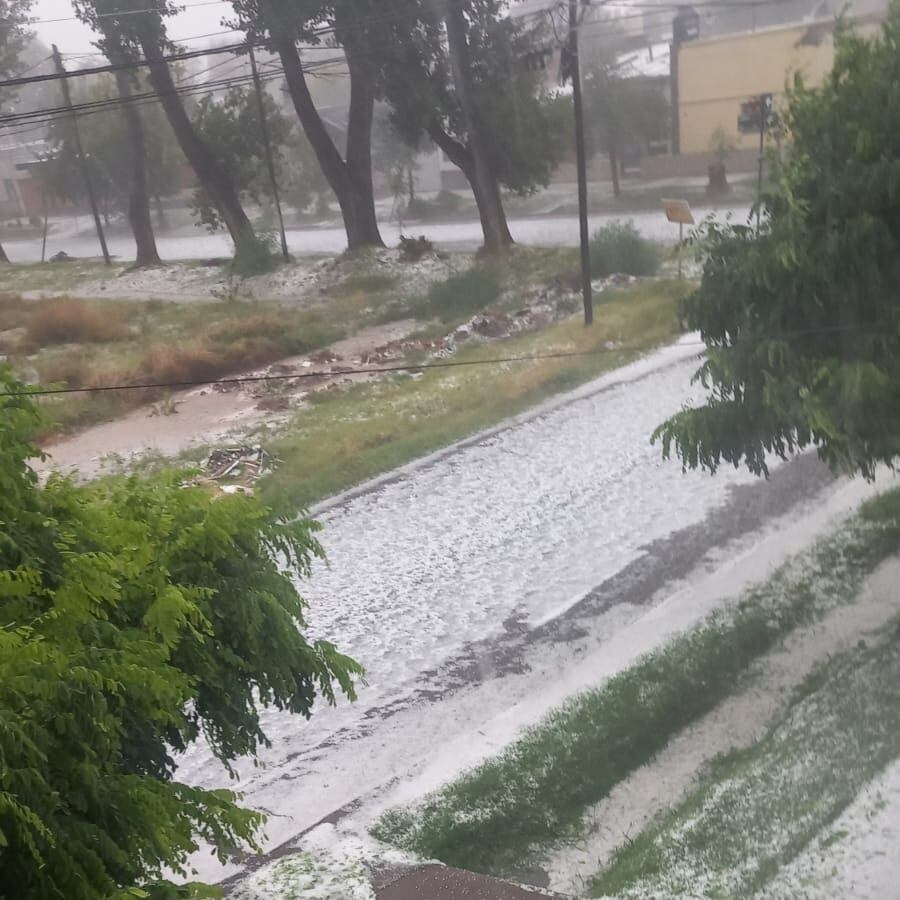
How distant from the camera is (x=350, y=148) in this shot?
888cm

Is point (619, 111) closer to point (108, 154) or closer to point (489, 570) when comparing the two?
point (108, 154)

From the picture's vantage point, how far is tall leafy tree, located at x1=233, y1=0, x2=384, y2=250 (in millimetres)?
8102

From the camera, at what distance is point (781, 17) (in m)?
9.70

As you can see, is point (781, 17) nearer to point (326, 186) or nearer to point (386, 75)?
point (386, 75)

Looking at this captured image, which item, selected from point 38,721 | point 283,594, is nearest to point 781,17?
point 283,594

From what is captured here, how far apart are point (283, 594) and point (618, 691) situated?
300 cm

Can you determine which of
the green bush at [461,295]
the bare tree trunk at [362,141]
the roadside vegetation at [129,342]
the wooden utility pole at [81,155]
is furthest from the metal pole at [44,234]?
the green bush at [461,295]

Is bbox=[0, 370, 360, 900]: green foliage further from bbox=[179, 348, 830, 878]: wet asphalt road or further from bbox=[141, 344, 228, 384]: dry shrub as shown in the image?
bbox=[141, 344, 228, 384]: dry shrub

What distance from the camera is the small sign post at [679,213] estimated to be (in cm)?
994

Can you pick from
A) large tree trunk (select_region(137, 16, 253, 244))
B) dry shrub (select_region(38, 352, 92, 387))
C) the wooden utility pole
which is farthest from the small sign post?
dry shrub (select_region(38, 352, 92, 387))

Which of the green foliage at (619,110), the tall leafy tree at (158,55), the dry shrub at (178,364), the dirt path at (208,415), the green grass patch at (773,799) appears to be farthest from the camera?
the green foliage at (619,110)

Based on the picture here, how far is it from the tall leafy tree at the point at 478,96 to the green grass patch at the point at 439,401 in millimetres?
1401

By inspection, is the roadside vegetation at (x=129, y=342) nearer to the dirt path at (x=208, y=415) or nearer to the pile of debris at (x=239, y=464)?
the dirt path at (x=208, y=415)

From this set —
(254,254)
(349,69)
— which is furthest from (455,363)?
(349,69)
